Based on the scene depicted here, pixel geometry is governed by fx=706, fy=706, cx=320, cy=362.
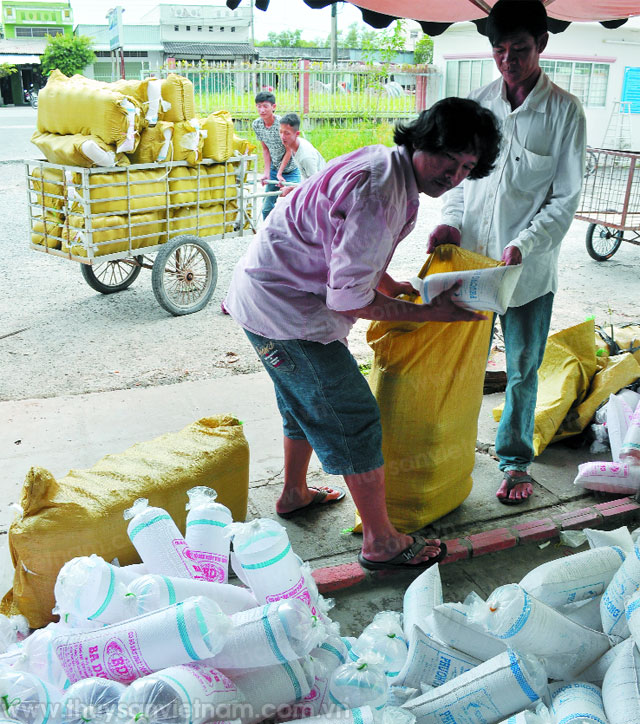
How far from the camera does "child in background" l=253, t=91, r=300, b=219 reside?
8.22m

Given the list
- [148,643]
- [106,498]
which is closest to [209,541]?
[106,498]

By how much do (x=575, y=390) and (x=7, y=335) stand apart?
13.2 ft

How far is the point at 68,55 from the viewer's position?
1561 inches

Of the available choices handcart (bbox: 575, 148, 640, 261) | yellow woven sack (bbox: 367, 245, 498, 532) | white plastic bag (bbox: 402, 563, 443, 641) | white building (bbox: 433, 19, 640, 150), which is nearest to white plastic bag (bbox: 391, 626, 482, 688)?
white plastic bag (bbox: 402, 563, 443, 641)

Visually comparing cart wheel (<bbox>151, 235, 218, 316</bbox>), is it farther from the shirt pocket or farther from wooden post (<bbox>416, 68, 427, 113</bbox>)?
wooden post (<bbox>416, 68, 427, 113</bbox>)

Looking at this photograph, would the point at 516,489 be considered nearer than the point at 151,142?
Yes

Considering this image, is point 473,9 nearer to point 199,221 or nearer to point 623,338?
point 623,338

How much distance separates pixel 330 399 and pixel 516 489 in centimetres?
113

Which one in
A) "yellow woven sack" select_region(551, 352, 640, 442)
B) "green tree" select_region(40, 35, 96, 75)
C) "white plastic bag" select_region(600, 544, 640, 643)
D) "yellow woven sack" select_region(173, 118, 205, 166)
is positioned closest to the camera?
"white plastic bag" select_region(600, 544, 640, 643)

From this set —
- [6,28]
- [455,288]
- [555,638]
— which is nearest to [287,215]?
[455,288]

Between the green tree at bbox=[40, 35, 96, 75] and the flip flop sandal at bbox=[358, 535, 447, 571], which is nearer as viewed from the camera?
the flip flop sandal at bbox=[358, 535, 447, 571]

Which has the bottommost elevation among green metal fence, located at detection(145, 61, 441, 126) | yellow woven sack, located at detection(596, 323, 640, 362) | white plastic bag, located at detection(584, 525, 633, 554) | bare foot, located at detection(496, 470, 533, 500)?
bare foot, located at detection(496, 470, 533, 500)

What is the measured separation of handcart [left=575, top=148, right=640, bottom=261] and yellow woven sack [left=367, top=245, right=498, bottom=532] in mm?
5107

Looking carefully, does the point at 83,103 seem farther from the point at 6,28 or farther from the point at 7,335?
the point at 6,28
